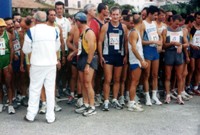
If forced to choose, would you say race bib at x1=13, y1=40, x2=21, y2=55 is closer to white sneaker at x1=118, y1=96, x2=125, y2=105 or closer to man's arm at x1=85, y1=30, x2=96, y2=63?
man's arm at x1=85, y1=30, x2=96, y2=63

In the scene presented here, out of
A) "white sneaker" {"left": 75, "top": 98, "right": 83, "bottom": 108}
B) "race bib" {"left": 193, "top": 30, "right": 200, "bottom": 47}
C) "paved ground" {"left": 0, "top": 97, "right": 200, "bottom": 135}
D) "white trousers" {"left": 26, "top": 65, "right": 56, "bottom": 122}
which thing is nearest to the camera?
"paved ground" {"left": 0, "top": 97, "right": 200, "bottom": 135}

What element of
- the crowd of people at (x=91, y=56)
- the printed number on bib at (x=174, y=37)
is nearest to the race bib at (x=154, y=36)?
the crowd of people at (x=91, y=56)

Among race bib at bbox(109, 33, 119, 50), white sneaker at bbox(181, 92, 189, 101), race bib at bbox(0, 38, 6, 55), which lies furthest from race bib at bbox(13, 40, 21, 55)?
white sneaker at bbox(181, 92, 189, 101)

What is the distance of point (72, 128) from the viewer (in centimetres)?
556

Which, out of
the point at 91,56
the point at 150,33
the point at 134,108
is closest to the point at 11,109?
the point at 91,56

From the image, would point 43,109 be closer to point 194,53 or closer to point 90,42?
point 90,42

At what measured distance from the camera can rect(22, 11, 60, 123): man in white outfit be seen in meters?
5.72

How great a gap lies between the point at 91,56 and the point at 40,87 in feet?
3.53

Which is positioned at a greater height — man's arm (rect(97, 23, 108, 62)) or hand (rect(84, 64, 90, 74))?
man's arm (rect(97, 23, 108, 62))

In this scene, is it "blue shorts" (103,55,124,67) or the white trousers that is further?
"blue shorts" (103,55,124,67)

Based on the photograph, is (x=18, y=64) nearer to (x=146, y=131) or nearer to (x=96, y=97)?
(x=96, y=97)

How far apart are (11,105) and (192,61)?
430cm

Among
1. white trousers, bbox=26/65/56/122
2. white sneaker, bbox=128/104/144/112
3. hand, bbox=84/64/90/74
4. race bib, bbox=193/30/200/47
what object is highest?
race bib, bbox=193/30/200/47

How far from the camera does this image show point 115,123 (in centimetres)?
579
